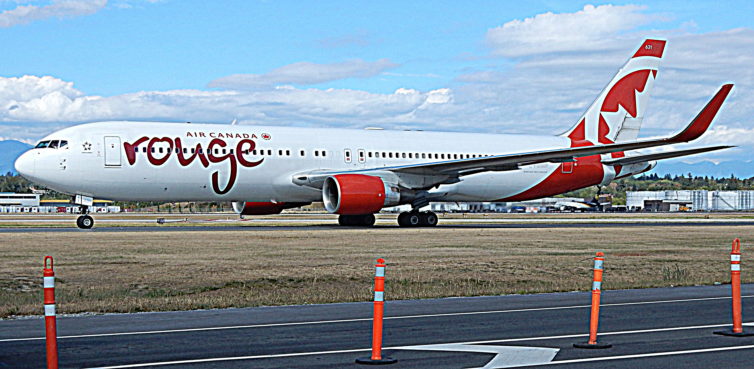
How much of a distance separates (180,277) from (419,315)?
6879mm

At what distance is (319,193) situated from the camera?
37.9 m

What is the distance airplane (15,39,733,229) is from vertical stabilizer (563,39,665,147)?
0.07m

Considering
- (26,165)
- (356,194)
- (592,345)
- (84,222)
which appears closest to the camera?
(592,345)

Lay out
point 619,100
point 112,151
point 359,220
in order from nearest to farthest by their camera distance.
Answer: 1. point 112,151
2. point 359,220
3. point 619,100

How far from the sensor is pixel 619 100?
148ft

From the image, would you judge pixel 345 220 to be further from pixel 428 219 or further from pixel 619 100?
pixel 619 100

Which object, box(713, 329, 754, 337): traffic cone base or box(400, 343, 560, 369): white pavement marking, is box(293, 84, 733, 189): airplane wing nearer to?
box(713, 329, 754, 337): traffic cone base

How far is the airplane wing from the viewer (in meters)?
35.5

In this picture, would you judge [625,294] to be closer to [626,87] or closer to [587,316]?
[587,316]

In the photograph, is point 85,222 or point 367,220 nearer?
point 85,222

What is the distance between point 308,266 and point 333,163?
58.1 feet

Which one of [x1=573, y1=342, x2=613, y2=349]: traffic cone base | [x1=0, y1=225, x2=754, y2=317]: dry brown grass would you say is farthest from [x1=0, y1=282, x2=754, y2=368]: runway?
[x1=0, y1=225, x2=754, y2=317]: dry brown grass

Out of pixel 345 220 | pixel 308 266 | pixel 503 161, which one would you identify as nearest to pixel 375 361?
pixel 308 266

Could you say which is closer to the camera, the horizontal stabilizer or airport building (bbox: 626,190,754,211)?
the horizontal stabilizer
